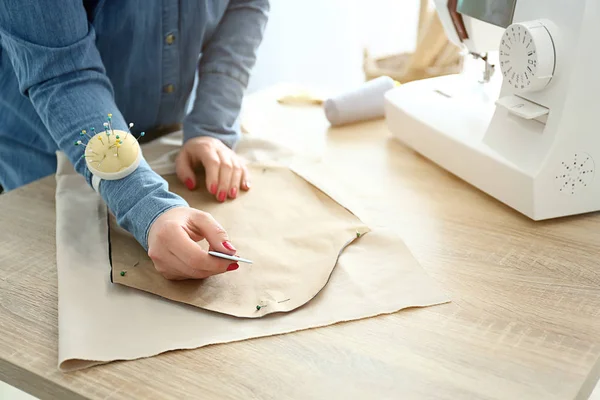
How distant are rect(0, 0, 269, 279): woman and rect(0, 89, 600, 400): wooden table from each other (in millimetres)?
123

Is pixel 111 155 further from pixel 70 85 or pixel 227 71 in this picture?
pixel 227 71

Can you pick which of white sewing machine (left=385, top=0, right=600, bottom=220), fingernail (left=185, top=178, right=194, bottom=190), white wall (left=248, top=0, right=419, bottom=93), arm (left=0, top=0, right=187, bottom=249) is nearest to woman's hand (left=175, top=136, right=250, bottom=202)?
fingernail (left=185, top=178, right=194, bottom=190)

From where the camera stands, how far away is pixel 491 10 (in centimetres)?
88

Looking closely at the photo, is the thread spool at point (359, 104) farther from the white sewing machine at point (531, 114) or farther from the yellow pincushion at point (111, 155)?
the yellow pincushion at point (111, 155)

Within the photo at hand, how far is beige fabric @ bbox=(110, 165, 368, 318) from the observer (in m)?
0.69

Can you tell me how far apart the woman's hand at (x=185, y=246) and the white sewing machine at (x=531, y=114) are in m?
0.40

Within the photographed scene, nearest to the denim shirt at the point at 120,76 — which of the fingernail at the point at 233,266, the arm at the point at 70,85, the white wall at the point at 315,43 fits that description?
the arm at the point at 70,85

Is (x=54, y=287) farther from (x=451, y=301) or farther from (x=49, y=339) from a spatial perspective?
(x=451, y=301)

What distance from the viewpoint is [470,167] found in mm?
922

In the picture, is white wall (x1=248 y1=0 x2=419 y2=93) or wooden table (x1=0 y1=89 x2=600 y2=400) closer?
wooden table (x1=0 y1=89 x2=600 y2=400)

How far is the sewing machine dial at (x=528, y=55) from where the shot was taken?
784 mm

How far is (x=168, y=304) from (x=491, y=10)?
1.88 feet

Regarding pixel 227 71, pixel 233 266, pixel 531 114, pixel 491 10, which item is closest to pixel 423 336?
pixel 233 266

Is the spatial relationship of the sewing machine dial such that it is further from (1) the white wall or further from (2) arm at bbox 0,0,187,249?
(1) the white wall
